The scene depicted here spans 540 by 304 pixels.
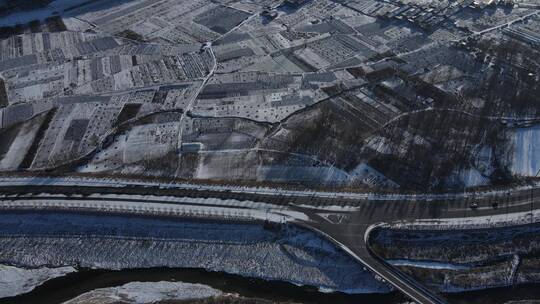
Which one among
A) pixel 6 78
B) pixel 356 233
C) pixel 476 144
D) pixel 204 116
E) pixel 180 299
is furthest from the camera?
pixel 6 78

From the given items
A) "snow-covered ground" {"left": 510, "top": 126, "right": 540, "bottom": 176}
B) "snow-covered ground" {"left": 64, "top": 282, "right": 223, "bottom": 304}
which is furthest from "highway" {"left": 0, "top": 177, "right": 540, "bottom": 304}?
"snow-covered ground" {"left": 64, "top": 282, "right": 223, "bottom": 304}

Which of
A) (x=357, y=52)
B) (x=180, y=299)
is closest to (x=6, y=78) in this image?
(x=180, y=299)

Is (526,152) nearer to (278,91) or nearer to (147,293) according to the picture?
(278,91)

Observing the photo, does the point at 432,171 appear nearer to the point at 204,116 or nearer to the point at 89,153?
the point at 204,116

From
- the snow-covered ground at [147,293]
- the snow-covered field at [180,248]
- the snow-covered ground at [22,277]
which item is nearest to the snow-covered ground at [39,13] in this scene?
the snow-covered field at [180,248]

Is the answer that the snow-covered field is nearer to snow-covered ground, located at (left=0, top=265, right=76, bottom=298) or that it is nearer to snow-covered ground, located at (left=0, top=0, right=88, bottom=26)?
snow-covered ground, located at (left=0, top=265, right=76, bottom=298)

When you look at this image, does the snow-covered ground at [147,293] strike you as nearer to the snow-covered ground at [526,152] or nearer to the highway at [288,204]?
the highway at [288,204]
